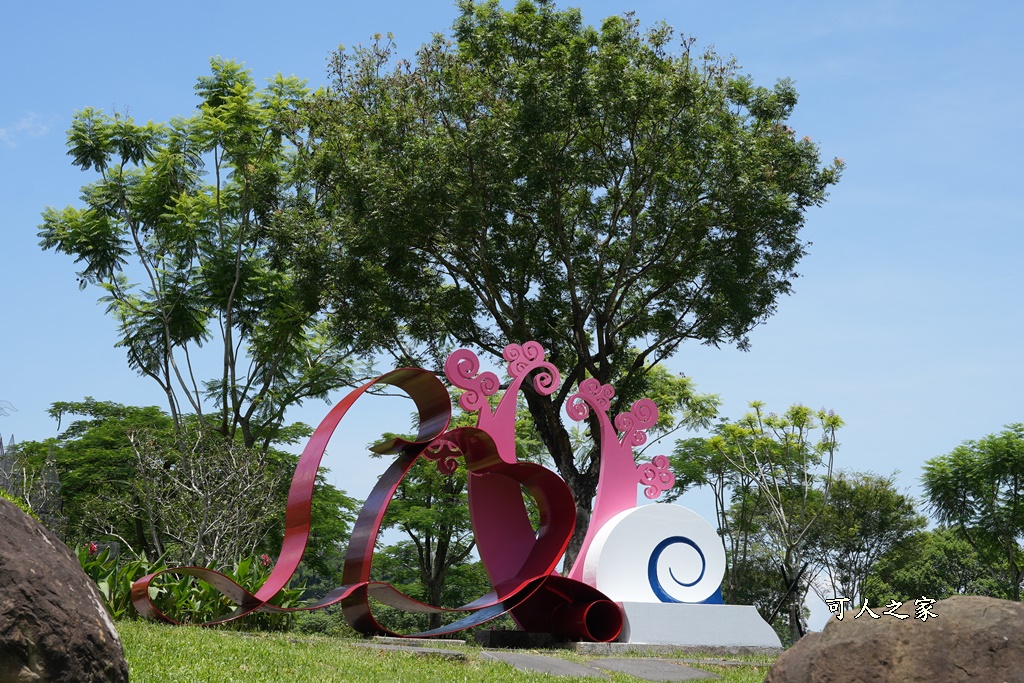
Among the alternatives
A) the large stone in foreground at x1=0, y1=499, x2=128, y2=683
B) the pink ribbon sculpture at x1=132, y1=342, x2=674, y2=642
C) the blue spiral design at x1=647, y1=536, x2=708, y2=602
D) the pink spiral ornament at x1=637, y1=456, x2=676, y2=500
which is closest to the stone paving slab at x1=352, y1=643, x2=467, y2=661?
the pink ribbon sculpture at x1=132, y1=342, x2=674, y2=642

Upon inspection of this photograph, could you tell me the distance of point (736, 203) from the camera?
1777 centimetres

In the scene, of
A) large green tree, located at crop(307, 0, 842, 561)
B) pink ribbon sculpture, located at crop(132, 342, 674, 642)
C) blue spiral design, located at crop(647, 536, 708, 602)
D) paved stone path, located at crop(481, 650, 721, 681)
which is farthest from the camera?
large green tree, located at crop(307, 0, 842, 561)

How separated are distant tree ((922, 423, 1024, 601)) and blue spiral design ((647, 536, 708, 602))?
58.4 feet

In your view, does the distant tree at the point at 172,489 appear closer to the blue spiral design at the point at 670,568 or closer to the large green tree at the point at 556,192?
the large green tree at the point at 556,192

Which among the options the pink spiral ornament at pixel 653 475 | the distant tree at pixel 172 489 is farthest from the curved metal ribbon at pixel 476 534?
the distant tree at pixel 172 489

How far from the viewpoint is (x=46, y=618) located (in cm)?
449

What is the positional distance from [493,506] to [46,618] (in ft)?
28.0

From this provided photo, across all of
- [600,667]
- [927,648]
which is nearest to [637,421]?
[600,667]

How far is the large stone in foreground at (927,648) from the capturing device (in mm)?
5172

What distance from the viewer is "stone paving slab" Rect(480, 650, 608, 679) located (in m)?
8.89

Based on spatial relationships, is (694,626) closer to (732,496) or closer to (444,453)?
(444,453)

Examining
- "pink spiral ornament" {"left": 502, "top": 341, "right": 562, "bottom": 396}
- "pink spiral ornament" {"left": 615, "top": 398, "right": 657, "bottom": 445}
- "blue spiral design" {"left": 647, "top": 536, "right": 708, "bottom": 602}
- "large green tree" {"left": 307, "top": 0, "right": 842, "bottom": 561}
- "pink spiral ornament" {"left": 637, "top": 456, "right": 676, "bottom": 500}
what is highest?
"large green tree" {"left": 307, "top": 0, "right": 842, "bottom": 561}

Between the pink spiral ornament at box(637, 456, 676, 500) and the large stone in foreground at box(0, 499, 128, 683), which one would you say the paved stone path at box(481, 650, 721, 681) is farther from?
the large stone in foreground at box(0, 499, 128, 683)

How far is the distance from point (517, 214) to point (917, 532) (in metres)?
20.9
